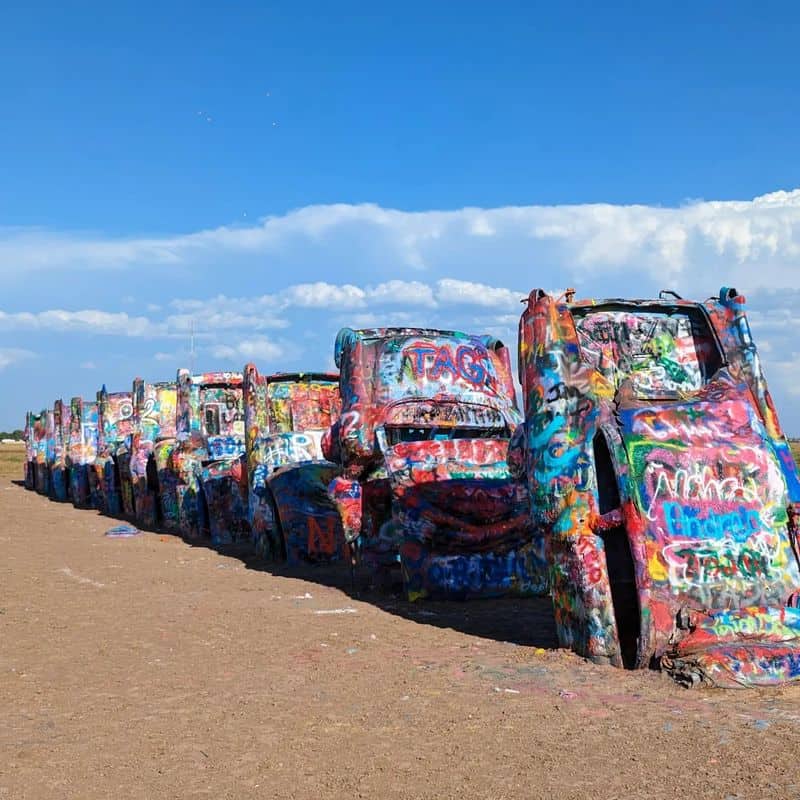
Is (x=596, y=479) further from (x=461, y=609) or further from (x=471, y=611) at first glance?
(x=461, y=609)

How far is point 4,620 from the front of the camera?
8.88 metres

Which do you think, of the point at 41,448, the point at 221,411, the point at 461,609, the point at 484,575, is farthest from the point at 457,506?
the point at 41,448

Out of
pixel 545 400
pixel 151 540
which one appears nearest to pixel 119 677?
pixel 545 400

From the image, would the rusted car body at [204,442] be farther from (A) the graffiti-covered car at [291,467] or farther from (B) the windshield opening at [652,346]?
(B) the windshield opening at [652,346]

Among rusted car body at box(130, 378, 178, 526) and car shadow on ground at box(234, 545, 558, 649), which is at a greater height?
rusted car body at box(130, 378, 178, 526)

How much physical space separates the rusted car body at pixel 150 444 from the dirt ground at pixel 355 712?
34.1ft

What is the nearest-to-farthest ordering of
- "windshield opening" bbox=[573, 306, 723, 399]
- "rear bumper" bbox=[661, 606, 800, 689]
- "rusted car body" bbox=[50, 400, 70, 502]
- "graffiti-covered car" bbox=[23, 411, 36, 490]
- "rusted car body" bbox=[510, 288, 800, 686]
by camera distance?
"rear bumper" bbox=[661, 606, 800, 689], "rusted car body" bbox=[510, 288, 800, 686], "windshield opening" bbox=[573, 306, 723, 399], "rusted car body" bbox=[50, 400, 70, 502], "graffiti-covered car" bbox=[23, 411, 36, 490]

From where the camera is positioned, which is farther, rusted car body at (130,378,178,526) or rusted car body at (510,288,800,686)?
rusted car body at (130,378,178,526)

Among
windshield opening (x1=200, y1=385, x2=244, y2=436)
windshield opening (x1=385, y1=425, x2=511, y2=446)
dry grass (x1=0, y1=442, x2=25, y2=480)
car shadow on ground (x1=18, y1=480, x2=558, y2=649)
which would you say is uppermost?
windshield opening (x1=200, y1=385, x2=244, y2=436)

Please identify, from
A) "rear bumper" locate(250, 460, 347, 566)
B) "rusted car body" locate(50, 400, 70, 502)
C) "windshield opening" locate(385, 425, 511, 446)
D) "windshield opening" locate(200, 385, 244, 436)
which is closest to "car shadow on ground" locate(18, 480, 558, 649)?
"rear bumper" locate(250, 460, 347, 566)

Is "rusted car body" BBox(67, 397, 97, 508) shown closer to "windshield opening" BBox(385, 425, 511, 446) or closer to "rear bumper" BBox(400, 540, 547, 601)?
"windshield opening" BBox(385, 425, 511, 446)

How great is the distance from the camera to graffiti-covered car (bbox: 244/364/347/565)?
12.4m

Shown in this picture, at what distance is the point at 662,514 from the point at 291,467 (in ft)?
22.7

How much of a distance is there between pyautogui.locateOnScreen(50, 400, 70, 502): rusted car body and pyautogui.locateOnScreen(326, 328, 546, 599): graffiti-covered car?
1969 centimetres
